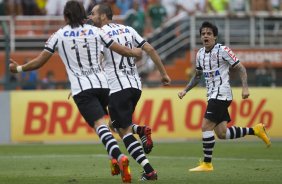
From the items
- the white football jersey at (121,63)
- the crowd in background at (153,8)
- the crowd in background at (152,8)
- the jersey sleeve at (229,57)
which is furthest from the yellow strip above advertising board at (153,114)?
the white football jersey at (121,63)

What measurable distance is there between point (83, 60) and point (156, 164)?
4.40 metres

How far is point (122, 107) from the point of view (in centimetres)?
1232

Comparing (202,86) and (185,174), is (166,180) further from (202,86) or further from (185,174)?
(202,86)

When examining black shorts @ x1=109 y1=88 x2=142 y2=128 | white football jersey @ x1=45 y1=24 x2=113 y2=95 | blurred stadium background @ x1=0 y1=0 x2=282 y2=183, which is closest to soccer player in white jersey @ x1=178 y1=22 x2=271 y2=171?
black shorts @ x1=109 y1=88 x2=142 y2=128

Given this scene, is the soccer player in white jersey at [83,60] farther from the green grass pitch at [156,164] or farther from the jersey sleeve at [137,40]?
the green grass pitch at [156,164]

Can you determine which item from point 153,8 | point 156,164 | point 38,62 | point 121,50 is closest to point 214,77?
point 156,164

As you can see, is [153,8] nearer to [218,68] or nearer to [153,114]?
[153,114]

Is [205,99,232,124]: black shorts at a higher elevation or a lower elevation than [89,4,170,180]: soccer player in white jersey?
lower

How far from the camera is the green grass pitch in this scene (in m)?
12.2

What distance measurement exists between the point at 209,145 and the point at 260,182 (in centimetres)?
231

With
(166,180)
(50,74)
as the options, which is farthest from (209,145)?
(50,74)

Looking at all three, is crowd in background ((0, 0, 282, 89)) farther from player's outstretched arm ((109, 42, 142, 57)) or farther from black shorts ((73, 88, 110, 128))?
black shorts ((73, 88, 110, 128))

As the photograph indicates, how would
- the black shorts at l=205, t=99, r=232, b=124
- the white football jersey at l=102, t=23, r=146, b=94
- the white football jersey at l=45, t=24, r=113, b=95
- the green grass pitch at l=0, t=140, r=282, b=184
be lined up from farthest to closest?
1. the black shorts at l=205, t=99, r=232, b=124
2. the white football jersey at l=102, t=23, r=146, b=94
3. the green grass pitch at l=0, t=140, r=282, b=184
4. the white football jersey at l=45, t=24, r=113, b=95

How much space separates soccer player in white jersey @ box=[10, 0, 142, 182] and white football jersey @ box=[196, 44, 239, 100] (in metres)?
3.08
